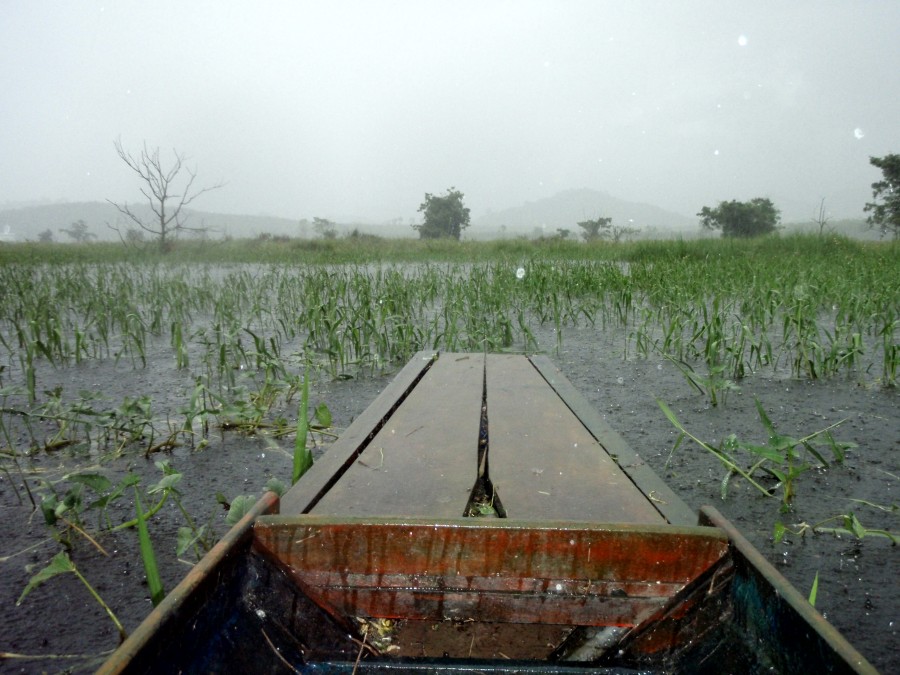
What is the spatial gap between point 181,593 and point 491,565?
1.54ft

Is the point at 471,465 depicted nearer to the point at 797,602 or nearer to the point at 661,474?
the point at 797,602

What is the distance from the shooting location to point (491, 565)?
3.20 feet

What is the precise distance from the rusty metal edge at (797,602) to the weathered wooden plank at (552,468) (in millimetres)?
171

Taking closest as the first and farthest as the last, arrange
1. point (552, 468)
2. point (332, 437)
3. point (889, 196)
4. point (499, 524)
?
A: point (499, 524) < point (552, 468) < point (332, 437) < point (889, 196)

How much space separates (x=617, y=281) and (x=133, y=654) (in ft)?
19.6

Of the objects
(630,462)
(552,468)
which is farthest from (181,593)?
(630,462)

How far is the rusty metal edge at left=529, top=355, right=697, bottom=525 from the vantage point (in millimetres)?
1185

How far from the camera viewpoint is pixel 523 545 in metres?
0.96

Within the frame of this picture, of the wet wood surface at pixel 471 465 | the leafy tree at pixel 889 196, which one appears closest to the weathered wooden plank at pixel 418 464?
the wet wood surface at pixel 471 465

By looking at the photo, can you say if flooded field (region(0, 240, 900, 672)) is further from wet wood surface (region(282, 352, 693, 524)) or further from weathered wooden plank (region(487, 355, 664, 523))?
weathered wooden plank (region(487, 355, 664, 523))

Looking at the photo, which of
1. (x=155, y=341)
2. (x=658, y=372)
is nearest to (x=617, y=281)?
(x=658, y=372)

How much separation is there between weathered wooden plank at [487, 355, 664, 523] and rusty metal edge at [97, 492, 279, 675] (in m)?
0.51

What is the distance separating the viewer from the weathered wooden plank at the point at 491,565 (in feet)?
→ 3.13

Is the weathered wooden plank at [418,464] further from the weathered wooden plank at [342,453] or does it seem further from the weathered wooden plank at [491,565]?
the weathered wooden plank at [491,565]
